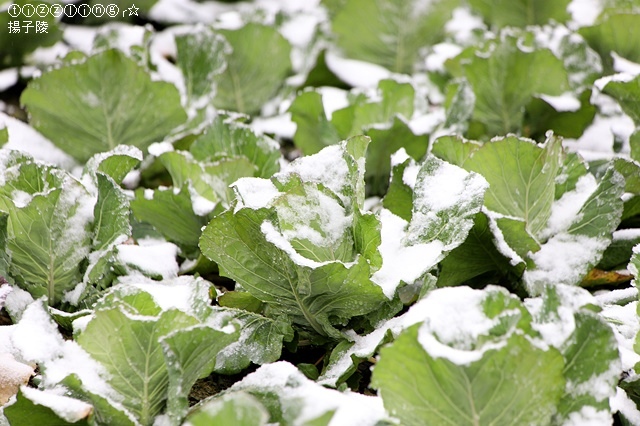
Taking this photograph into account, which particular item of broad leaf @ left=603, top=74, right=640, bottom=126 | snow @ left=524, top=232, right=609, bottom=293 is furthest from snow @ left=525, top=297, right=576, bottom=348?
broad leaf @ left=603, top=74, right=640, bottom=126

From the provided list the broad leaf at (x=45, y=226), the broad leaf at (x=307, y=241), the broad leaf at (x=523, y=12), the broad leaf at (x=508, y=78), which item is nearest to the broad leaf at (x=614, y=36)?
the broad leaf at (x=508, y=78)

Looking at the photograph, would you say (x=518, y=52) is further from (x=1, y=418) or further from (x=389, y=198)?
(x=1, y=418)

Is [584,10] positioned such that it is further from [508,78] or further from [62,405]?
[62,405]

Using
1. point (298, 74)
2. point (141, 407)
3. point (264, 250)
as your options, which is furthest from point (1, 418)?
point (298, 74)

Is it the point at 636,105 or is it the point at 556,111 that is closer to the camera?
the point at 636,105

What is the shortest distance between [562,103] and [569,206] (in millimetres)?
311

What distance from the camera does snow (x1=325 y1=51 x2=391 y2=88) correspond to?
141cm

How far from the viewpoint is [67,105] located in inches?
44.0

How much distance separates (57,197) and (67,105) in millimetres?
359

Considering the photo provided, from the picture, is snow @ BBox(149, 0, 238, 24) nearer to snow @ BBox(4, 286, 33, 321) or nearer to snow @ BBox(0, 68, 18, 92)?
snow @ BBox(0, 68, 18, 92)

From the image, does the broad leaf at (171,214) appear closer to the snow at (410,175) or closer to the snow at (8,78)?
the snow at (410,175)

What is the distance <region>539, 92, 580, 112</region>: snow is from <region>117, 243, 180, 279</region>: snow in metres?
0.60

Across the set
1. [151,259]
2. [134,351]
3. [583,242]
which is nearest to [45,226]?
[151,259]

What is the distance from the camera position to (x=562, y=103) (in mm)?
1151
